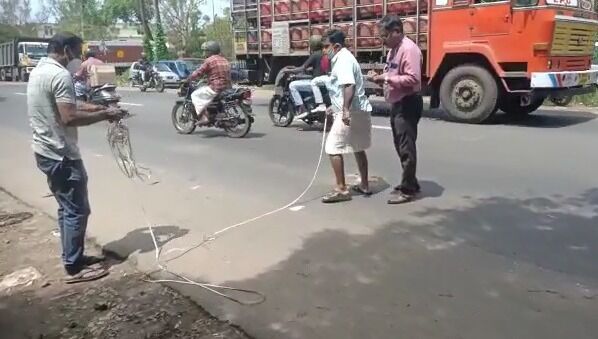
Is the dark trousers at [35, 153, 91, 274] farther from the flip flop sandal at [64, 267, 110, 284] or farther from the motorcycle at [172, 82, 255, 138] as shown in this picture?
the motorcycle at [172, 82, 255, 138]

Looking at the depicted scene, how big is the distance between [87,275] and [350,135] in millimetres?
2893

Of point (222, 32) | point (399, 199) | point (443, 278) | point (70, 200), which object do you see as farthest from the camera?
point (222, 32)

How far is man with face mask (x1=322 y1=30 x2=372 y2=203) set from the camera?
18.8 ft

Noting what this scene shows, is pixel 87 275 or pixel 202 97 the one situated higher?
pixel 202 97

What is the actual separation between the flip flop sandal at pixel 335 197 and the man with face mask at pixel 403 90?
1.48 feet

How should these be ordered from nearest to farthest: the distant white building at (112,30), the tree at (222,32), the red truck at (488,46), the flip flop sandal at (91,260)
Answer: the flip flop sandal at (91,260) → the red truck at (488,46) → the tree at (222,32) → the distant white building at (112,30)

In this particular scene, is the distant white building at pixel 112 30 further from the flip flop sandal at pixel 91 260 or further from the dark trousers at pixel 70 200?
the dark trousers at pixel 70 200

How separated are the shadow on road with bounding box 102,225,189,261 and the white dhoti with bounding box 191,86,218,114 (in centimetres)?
509

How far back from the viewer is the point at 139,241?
5035 mm

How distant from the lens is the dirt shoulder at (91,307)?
11.3 feet

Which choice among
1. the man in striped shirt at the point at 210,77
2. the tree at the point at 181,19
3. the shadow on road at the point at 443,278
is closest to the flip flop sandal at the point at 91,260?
the shadow on road at the point at 443,278

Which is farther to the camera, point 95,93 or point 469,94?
point 95,93

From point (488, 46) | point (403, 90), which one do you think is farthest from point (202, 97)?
point (403, 90)

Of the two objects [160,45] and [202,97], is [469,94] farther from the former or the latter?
[160,45]
